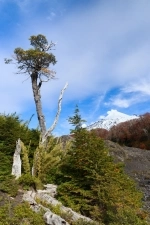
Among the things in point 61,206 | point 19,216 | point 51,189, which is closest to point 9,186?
point 51,189

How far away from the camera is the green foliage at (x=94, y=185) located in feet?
29.9

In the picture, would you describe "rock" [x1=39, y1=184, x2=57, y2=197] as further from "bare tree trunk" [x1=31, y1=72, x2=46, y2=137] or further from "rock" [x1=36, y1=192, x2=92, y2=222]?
"bare tree trunk" [x1=31, y1=72, x2=46, y2=137]

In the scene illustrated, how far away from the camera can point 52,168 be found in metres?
11.6

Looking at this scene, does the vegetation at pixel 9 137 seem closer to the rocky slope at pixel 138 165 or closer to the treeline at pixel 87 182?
the treeline at pixel 87 182

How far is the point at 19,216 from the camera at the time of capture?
319 inches

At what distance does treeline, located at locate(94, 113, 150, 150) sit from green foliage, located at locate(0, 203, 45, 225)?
31496 millimetres

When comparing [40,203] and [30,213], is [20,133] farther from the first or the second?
[30,213]

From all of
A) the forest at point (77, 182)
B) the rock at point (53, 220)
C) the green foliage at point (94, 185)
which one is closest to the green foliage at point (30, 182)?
the forest at point (77, 182)

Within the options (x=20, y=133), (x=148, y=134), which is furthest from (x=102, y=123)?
(x=20, y=133)

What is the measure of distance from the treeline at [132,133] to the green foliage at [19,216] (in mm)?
31496

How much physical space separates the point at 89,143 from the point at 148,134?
3256 cm

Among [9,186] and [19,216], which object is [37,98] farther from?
[19,216]

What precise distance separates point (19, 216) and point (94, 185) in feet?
8.64

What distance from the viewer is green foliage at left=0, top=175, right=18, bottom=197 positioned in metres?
9.38
